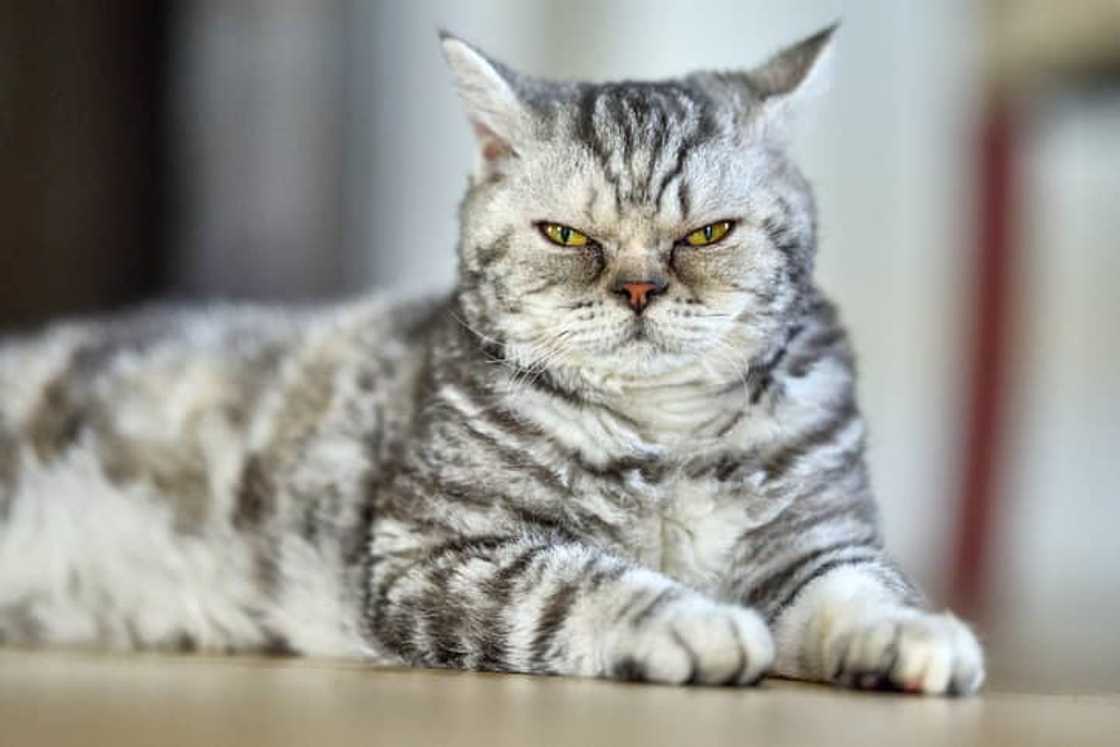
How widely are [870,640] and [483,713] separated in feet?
1.20

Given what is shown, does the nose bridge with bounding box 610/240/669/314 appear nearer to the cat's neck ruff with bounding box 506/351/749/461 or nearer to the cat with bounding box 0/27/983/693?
the cat with bounding box 0/27/983/693

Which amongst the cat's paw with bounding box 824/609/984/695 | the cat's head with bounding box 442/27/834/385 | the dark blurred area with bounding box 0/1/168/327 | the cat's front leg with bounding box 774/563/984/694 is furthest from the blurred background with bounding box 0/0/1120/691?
the cat's paw with bounding box 824/609/984/695

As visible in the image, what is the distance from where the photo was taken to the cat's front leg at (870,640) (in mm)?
1294

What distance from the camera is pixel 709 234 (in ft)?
4.91

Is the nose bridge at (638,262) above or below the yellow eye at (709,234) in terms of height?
below

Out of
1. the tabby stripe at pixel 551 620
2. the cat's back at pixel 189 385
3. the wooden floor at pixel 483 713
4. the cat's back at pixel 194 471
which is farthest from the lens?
the cat's back at pixel 189 385

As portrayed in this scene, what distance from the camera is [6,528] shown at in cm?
193

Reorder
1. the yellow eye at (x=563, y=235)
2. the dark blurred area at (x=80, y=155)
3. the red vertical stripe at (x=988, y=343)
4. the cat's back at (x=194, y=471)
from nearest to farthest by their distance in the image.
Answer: the yellow eye at (x=563, y=235) < the cat's back at (x=194, y=471) < the red vertical stripe at (x=988, y=343) < the dark blurred area at (x=80, y=155)

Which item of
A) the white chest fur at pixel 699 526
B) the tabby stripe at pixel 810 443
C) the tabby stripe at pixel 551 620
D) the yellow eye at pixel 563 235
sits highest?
the yellow eye at pixel 563 235

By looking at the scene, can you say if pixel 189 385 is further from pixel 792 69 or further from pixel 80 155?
pixel 80 155

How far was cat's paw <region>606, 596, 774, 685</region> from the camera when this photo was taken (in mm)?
1285

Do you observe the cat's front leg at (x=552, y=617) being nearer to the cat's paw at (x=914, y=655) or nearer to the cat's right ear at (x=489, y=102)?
the cat's paw at (x=914, y=655)

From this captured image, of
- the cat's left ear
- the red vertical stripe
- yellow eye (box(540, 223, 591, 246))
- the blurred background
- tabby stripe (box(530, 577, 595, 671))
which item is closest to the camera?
tabby stripe (box(530, 577, 595, 671))

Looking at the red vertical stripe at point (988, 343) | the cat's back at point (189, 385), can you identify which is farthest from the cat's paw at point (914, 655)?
the red vertical stripe at point (988, 343)
